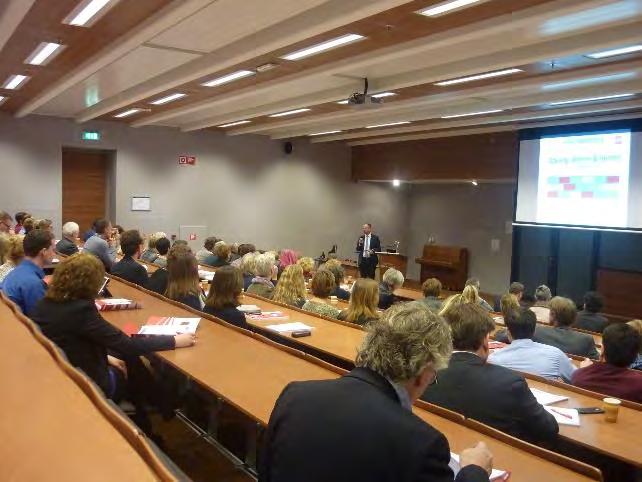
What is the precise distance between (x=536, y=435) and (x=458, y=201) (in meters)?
11.2

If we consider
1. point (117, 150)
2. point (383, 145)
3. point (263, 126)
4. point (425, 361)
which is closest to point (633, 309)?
point (383, 145)

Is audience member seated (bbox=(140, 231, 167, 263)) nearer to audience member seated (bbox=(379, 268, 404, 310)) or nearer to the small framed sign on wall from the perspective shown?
audience member seated (bbox=(379, 268, 404, 310))

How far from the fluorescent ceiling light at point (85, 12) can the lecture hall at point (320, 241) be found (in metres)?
0.04

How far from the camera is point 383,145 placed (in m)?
13.4

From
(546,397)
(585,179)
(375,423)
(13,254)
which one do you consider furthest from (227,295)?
(585,179)

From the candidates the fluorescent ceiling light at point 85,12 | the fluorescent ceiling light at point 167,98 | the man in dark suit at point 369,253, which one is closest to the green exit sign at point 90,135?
the fluorescent ceiling light at point 167,98

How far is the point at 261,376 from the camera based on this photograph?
2723 millimetres

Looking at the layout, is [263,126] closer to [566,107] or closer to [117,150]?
[117,150]

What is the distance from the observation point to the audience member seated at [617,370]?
311 cm

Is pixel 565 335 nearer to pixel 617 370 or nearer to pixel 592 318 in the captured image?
pixel 617 370

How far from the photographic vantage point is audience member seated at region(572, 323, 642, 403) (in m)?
3.11

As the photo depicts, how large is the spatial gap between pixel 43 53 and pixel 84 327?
4.36 m

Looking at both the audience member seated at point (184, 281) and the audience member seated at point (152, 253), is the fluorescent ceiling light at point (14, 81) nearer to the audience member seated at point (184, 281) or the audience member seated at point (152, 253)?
the audience member seated at point (152, 253)

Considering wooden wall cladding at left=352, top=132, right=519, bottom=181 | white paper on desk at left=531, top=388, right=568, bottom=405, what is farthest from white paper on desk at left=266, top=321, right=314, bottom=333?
wooden wall cladding at left=352, top=132, right=519, bottom=181
